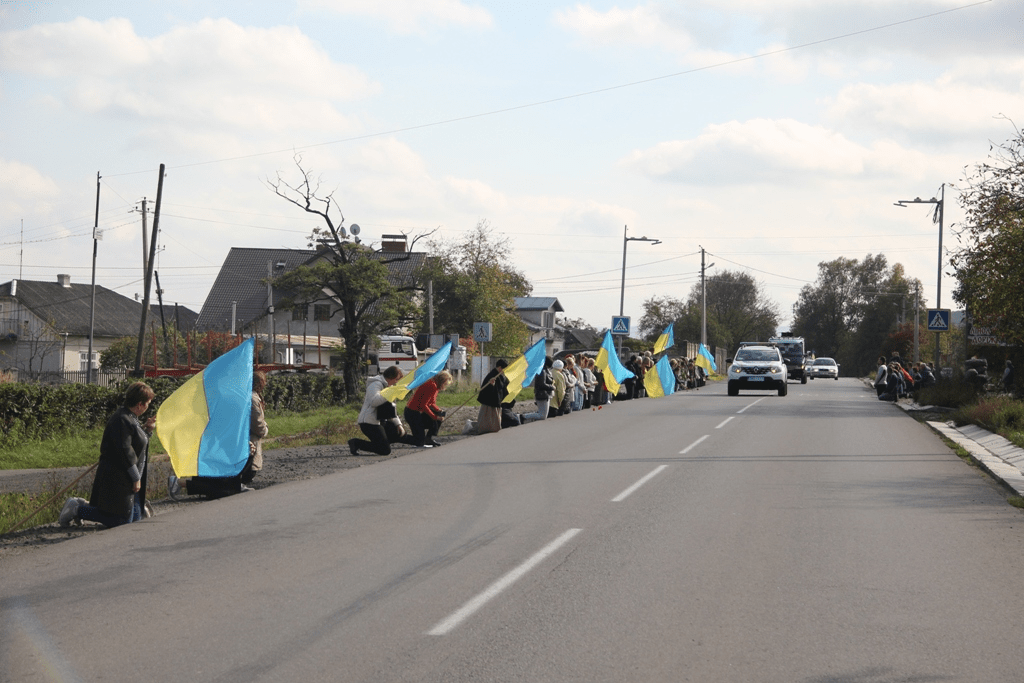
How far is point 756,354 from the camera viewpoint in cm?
4219

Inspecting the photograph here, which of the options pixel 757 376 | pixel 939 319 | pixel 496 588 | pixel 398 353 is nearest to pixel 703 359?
pixel 757 376

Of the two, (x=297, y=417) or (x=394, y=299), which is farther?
(x=394, y=299)

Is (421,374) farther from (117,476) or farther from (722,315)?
(722,315)

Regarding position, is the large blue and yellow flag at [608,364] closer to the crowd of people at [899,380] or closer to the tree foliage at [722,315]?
the crowd of people at [899,380]

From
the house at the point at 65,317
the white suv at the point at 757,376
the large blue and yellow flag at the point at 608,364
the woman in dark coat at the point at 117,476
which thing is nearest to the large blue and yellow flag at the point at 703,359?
the white suv at the point at 757,376

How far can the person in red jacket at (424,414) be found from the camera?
18703 millimetres

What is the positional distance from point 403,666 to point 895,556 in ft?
16.3

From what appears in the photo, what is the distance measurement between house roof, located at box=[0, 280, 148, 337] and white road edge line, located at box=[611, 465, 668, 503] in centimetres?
5615

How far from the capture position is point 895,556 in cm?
890

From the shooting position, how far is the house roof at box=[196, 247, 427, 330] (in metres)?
75.0

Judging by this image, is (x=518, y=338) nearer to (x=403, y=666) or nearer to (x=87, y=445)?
(x=87, y=445)

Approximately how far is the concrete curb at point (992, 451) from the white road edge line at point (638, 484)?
14.6 ft

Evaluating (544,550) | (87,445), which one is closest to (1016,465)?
(544,550)

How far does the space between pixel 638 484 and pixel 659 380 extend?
2733 cm
